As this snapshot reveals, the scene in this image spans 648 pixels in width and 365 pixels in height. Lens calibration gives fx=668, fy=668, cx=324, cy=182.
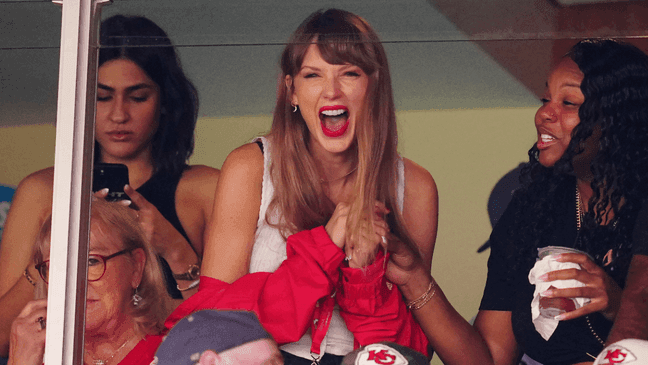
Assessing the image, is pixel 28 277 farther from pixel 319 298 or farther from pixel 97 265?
pixel 319 298

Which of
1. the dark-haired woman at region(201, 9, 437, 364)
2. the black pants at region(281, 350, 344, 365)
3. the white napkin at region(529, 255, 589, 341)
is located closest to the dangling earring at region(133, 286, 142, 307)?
the dark-haired woman at region(201, 9, 437, 364)

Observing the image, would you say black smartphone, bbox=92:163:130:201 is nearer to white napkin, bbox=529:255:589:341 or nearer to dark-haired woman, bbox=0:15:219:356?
dark-haired woman, bbox=0:15:219:356

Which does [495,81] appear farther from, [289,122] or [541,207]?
[289,122]

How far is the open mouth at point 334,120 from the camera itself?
7.23 ft

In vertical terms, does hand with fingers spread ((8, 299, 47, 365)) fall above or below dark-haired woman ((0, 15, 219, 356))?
below

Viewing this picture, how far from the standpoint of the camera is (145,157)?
229 cm

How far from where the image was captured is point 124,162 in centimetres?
229

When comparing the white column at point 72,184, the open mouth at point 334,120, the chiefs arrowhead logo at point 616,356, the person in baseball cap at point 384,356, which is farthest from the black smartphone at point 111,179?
the chiefs arrowhead logo at point 616,356

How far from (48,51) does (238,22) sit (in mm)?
677

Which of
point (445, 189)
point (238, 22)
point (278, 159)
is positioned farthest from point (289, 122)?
point (445, 189)

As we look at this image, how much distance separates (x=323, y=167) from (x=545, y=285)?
0.80 metres

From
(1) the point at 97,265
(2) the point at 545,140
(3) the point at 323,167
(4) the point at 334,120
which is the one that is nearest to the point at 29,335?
(1) the point at 97,265

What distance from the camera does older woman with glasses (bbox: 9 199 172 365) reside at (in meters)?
2.17

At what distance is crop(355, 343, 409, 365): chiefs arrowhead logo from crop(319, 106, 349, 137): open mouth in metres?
0.70
